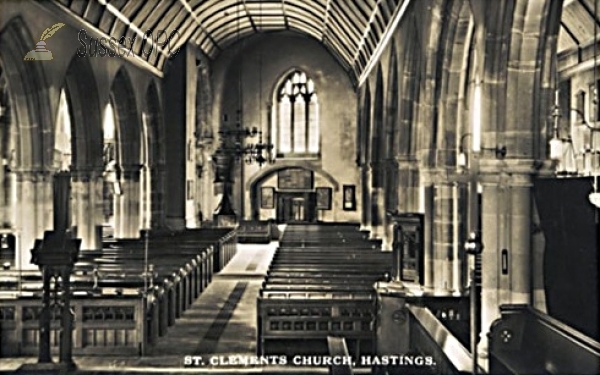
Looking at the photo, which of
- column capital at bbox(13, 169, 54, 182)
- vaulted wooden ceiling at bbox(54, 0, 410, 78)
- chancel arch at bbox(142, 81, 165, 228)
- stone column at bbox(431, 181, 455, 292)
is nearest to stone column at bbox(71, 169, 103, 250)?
column capital at bbox(13, 169, 54, 182)

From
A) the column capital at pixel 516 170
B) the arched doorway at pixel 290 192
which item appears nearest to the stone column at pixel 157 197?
the arched doorway at pixel 290 192

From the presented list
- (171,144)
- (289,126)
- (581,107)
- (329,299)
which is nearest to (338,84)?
(289,126)

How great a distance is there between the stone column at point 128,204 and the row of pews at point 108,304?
7664mm

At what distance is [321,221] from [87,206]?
15.5 metres

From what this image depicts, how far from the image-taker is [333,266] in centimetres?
1390

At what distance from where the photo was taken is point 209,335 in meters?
12.7

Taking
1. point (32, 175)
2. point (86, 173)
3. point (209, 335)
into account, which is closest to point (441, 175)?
point (209, 335)

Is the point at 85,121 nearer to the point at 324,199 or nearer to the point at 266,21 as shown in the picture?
the point at 266,21

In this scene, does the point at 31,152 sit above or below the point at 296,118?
below

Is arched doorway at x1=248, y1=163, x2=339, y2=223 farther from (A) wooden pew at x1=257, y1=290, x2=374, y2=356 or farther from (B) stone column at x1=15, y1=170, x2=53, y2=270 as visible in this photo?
(A) wooden pew at x1=257, y1=290, x2=374, y2=356

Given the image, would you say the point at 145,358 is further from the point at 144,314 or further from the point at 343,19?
the point at 343,19

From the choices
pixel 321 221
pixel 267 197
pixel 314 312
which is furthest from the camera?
pixel 267 197

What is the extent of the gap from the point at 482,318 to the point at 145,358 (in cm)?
447

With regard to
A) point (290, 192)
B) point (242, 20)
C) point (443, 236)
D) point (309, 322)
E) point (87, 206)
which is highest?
point (242, 20)
